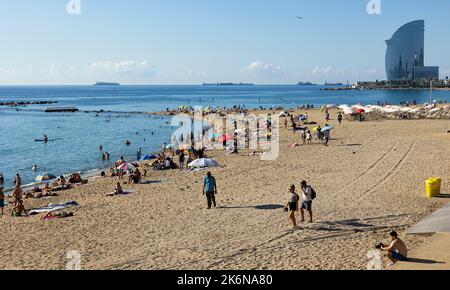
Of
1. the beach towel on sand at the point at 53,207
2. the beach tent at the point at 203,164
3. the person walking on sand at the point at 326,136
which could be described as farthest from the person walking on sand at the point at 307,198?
the person walking on sand at the point at 326,136

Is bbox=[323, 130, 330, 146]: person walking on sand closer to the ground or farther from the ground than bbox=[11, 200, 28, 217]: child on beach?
farther from the ground

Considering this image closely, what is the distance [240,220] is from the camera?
1254 cm

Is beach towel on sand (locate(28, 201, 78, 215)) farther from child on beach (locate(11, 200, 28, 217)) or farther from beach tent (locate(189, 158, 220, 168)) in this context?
beach tent (locate(189, 158, 220, 168))

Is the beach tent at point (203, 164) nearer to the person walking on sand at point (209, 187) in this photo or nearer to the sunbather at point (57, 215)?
the person walking on sand at point (209, 187)

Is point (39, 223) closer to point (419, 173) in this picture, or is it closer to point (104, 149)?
point (419, 173)

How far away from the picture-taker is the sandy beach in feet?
31.6

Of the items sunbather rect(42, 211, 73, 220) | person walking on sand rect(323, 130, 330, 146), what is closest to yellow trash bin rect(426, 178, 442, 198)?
sunbather rect(42, 211, 73, 220)

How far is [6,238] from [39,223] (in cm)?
150

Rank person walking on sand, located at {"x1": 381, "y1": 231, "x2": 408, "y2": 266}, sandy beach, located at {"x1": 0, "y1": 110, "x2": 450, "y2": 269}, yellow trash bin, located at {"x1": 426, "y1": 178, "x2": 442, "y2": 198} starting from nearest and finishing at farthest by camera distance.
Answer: person walking on sand, located at {"x1": 381, "y1": 231, "x2": 408, "y2": 266}
sandy beach, located at {"x1": 0, "y1": 110, "x2": 450, "y2": 269}
yellow trash bin, located at {"x1": 426, "y1": 178, "x2": 442, "y2": 198}

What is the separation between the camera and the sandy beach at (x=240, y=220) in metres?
9.64

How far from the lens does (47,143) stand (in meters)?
41.6

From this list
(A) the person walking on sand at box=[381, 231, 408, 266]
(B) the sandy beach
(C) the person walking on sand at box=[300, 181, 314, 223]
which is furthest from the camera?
(C) the person walking on sand at box=[300, 181, 314, 223]

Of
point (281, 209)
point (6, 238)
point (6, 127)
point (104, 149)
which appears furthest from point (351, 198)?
point (6, 127)

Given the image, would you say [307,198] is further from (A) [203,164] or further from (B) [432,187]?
(A) [203,164]
